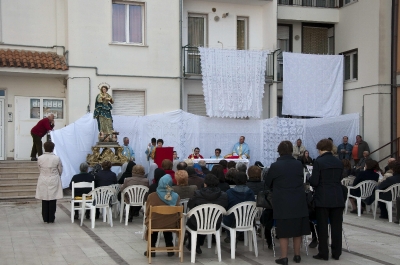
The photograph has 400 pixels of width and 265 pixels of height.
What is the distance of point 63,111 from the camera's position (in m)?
19.2

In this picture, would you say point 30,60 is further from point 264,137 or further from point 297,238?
point 297,238

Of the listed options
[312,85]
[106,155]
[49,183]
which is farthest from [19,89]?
[312,85]

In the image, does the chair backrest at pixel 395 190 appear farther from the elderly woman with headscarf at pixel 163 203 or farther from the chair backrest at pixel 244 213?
the elderly woman with headscarf at pixel 163 203

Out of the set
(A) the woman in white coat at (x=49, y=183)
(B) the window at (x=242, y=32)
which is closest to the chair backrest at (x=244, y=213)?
(A) the woman in white coat at (x=49, y=183)

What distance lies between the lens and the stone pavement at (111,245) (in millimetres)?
8250

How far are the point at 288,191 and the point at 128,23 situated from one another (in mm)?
13131

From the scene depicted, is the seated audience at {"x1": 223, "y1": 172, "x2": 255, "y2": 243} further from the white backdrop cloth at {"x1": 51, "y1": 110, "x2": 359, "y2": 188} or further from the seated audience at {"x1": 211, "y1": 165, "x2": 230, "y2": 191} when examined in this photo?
the white backdrop cloth at {"x1": 51, "y1": 110, "x2": 359, "y2": 188}

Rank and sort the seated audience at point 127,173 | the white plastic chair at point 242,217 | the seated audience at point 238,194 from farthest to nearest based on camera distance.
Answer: the seated audience at point 127,173 < the seated audience at point 238,194 < the white plastic chair at point 242,217

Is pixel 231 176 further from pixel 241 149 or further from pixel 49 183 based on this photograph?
pixel 241 149

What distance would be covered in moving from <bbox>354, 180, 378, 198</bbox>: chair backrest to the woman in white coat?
699cm

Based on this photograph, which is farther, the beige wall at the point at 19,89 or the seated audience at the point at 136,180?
the beige wall at the point at 19,89

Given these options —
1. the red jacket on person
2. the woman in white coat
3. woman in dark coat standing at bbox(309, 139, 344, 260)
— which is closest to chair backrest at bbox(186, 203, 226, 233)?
woman in dark coat standing at bbox(309, 139, 344, 260)

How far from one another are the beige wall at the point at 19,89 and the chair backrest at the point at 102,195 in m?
8.62

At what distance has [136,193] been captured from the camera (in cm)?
1120
